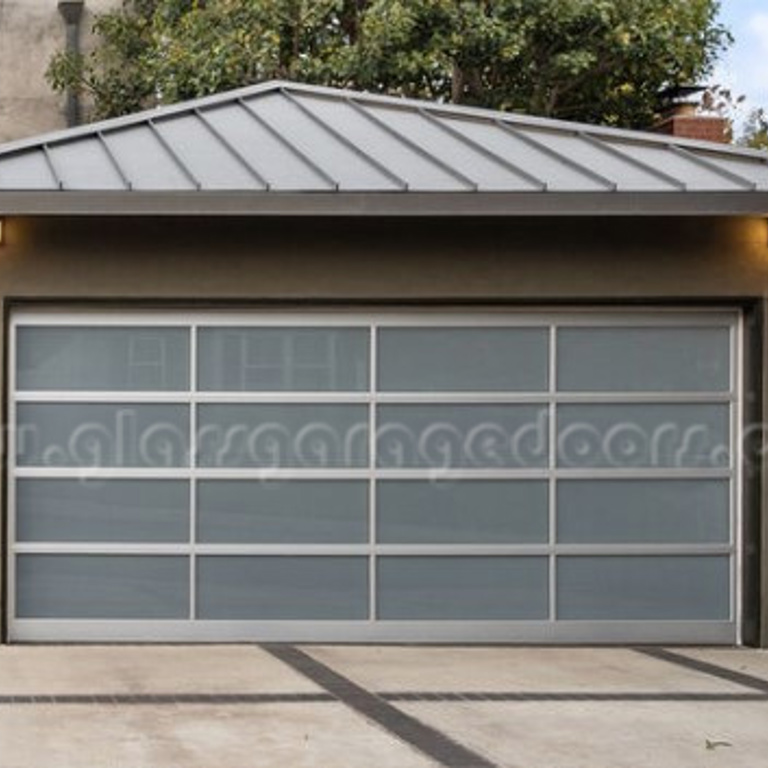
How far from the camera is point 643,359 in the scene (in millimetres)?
13867

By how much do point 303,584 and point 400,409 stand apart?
4.80 ft

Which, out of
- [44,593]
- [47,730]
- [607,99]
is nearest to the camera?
[47,730]

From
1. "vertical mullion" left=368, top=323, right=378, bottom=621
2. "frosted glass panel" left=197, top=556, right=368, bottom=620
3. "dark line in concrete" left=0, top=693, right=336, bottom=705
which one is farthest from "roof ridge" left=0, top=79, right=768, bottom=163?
"dark line in concrete" left=0, top=693, right=336, bottom=705

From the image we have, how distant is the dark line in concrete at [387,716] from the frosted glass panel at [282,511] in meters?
1.07

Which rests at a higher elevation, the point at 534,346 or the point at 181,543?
the point at 534,346

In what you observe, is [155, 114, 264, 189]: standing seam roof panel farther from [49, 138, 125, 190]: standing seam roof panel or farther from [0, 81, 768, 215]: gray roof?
[49, 138, 125, 190]: standing seam roof panel

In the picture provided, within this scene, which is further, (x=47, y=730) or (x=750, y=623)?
(x=750, y=623)

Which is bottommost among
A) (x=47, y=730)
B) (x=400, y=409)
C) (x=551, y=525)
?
(x=47, y=730)

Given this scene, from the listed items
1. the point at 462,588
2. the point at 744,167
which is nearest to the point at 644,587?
the point at 462,588

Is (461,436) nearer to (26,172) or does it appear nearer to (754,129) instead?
(26,172)

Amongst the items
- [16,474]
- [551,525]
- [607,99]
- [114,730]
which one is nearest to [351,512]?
[551,525]

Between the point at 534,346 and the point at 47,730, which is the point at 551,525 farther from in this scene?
the point at 47,730

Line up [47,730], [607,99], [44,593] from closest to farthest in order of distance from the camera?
[47,730], [44,593], [607,99]

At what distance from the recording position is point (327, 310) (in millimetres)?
13672
